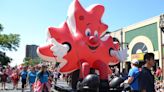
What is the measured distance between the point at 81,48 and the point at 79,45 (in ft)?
0.43

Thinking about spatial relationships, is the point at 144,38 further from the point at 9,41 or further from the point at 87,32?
the point at 9,41

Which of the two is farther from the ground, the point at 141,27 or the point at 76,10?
the point at 141,27

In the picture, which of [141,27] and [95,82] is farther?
[141,27]

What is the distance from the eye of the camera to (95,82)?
11.5 m

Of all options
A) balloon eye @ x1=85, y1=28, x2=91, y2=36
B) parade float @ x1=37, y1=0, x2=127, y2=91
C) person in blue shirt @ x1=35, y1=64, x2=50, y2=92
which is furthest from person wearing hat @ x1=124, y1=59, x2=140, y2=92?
balloon eye @ x1=85, y1=28, x2=91, y2=36

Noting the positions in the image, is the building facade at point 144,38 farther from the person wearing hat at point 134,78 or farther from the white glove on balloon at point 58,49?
the person wearing hat at point 134,78

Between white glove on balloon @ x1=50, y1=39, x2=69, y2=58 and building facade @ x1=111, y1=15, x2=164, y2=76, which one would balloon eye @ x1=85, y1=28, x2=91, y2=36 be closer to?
white glove on balloon @ x1=50, y1=39, x2=69, y2=58

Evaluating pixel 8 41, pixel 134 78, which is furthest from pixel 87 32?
pixel 8 41

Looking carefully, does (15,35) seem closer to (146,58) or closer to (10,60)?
(10,60)

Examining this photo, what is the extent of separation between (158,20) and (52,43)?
21926 millimetres

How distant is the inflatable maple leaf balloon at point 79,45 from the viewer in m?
12.3

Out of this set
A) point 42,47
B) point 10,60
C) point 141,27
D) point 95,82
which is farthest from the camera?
point 10,60

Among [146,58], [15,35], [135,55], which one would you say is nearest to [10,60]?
[15,35]

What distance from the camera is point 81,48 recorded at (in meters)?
12.5
